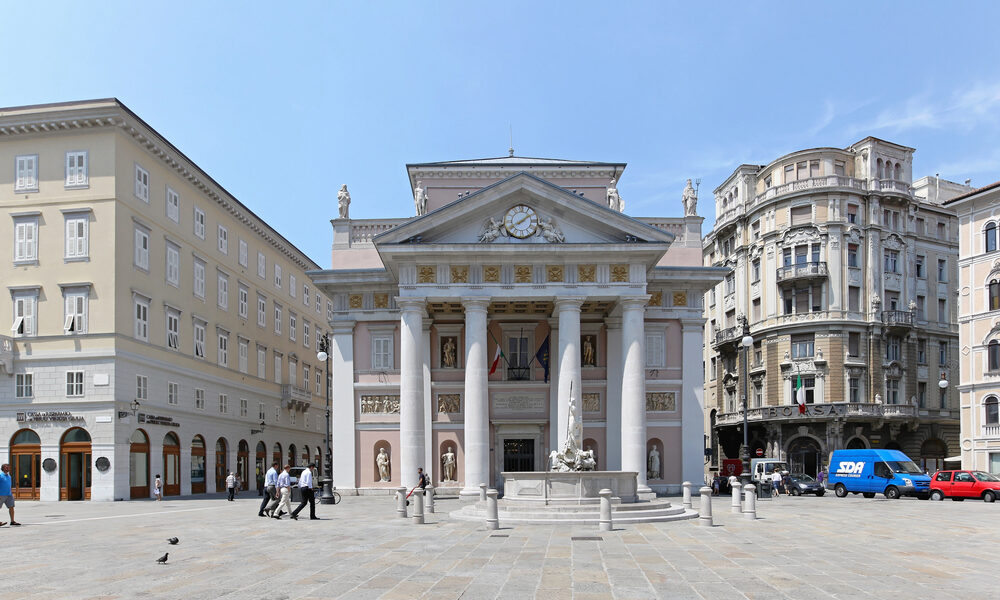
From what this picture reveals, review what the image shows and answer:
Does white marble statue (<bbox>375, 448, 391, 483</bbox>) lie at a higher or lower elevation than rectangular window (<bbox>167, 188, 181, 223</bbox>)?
lower

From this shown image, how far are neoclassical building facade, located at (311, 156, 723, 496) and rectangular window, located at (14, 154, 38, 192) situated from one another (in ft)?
43.9

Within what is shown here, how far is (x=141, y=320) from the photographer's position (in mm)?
41812

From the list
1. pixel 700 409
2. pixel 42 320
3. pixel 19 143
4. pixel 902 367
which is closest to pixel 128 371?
pixel 42 320

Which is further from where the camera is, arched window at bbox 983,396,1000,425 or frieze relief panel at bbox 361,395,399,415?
arched window at bbox 983,396,1000,425

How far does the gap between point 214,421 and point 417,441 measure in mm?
16158

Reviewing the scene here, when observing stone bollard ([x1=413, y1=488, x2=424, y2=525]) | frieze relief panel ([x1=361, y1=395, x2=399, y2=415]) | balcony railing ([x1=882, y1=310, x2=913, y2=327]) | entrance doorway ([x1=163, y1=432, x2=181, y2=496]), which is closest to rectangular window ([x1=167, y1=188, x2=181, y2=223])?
entrance doorway ([x1=163, y1=432, x2=181, y2=496])

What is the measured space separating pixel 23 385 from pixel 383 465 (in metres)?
16.3

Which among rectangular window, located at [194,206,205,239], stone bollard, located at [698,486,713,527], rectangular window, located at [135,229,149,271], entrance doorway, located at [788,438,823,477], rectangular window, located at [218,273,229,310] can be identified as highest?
rectangular window, located at [194,206,205,239]

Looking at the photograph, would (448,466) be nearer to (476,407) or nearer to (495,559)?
(476,407)

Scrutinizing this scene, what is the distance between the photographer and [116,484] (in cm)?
3903

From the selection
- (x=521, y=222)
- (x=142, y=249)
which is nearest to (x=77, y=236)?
(x=142, y=249)

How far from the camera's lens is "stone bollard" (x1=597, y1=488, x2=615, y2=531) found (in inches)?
904

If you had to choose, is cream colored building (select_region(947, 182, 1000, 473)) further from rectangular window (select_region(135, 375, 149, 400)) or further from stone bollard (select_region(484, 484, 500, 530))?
rectangular window (select_region(135, 375, 149, 400))

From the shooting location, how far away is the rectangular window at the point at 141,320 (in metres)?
41.3
